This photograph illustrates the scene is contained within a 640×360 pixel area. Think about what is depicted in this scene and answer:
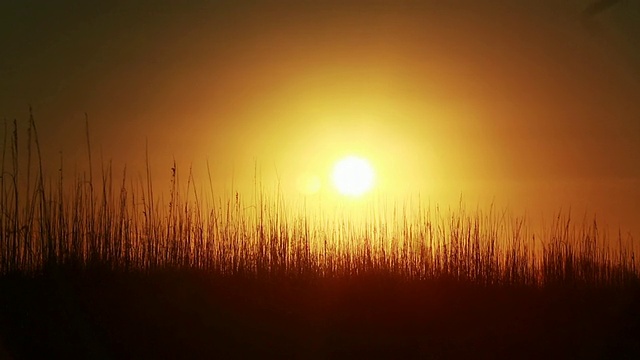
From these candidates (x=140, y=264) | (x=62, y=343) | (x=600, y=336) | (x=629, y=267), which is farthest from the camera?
(x=629, y=267)

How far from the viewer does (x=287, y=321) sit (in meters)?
3.58

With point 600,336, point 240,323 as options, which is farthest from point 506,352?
point 240,323

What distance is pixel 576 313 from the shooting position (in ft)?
13.4

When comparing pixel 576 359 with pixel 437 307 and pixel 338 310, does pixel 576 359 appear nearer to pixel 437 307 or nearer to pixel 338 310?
pixel 437 307

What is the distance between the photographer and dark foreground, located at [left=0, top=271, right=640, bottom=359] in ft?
10.4

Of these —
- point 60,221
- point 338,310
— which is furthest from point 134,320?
point 60,221

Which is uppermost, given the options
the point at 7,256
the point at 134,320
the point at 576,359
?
the point at 7,256

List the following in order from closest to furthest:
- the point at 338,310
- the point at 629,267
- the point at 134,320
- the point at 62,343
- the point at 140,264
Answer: the point at 62,343
the point at 134,320
the point at 338,310
the point at 140,264
the point at 629,267

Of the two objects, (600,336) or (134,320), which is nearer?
(134,320)

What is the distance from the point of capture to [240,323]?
3.51m

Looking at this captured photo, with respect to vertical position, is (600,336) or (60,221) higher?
(60,221)

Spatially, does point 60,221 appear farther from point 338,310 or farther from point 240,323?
point 338,310

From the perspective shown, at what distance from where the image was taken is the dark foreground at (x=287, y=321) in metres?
3.16

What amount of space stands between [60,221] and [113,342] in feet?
5.33
